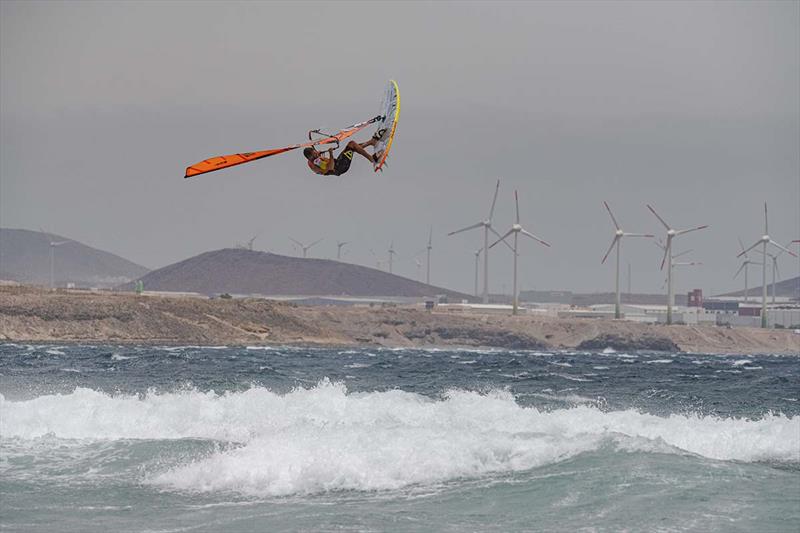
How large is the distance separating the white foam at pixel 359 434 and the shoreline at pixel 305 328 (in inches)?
2495

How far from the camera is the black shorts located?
20.1 meters

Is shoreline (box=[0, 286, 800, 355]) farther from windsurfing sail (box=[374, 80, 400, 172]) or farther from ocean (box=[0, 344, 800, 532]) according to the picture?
windsurfing sail (box=[374, 80, 400, 172])

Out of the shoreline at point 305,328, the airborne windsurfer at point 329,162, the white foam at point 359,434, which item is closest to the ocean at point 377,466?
the white foam at point 359,434

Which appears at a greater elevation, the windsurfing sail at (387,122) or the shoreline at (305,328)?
the windsurfing sail at (387,122)

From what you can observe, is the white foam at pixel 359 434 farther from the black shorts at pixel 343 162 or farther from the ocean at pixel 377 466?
the black shorts at pixel 343 162

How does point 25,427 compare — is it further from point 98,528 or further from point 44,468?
point 98,528

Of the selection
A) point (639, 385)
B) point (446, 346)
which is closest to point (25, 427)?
point (639, 385)

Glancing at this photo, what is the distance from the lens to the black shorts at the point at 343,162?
2014cm

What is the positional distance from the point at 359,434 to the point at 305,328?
322 feet

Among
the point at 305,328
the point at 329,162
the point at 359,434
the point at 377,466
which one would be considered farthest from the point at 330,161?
the point at 305,328

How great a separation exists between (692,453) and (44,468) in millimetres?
12927

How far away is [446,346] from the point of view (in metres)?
142

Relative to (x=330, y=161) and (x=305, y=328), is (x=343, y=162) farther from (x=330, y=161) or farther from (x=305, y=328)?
(x=305, y=328)

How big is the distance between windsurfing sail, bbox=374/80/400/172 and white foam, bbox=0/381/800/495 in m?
6.11
